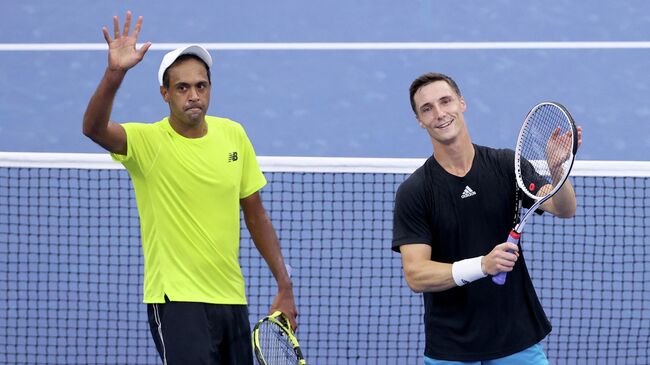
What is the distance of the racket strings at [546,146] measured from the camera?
15.1ft

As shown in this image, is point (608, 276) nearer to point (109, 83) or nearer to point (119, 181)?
point (119, 181)

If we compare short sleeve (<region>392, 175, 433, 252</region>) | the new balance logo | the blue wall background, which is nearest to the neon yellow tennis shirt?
short sleeve (<region>392, 175, 433, 252</region>)

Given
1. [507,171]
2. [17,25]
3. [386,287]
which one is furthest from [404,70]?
[507,171]

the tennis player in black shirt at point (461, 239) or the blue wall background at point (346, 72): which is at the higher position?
the blue wall background at point (346, 72)

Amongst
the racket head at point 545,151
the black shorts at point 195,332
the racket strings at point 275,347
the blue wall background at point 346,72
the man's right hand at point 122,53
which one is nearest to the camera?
the racket head at point 545,151

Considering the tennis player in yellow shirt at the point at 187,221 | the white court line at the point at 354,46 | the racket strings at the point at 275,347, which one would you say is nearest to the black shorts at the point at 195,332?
the tennis player in yellow shirt at the point at 187,221

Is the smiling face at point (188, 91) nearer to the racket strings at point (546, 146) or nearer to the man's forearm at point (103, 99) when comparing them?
the man's forearm at point (103, 99)

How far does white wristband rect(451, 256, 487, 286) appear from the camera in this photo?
4461mm

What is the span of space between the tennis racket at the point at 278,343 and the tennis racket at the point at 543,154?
957 millimetres

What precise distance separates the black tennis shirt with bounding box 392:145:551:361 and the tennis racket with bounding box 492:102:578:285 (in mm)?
130

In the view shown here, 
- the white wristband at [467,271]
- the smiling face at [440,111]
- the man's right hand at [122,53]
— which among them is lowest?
the white wristband at [467,271]

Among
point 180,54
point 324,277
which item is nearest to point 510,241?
point 180,54

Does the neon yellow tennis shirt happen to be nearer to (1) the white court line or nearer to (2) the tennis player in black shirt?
(2) the tennis player in black shirt

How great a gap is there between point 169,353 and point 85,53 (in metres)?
6.03
